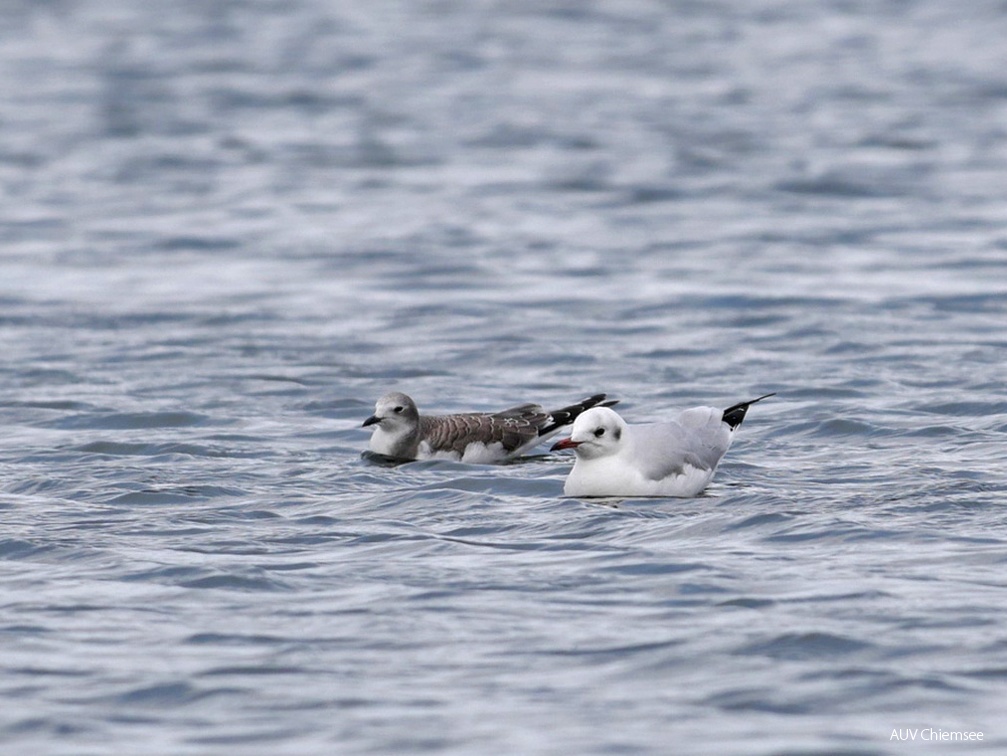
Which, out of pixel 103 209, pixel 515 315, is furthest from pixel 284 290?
pixel 103 209

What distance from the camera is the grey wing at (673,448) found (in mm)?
12859

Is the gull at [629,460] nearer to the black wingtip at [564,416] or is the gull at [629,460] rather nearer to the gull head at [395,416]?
the black wingtip at [564,416]

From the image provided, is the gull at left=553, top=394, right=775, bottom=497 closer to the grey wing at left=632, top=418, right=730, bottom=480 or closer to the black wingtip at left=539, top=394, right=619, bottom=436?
the grey wing at left=632, top=418, right=730, bottom=480

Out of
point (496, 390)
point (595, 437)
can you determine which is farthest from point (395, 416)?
point (496, 390)

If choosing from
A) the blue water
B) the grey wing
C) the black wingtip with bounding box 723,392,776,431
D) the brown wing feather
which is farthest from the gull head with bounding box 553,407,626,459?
the brown wing feather

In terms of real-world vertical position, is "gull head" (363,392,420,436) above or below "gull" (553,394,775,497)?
above

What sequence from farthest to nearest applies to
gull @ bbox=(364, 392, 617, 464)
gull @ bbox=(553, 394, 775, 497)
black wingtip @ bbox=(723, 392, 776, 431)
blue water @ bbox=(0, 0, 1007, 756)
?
gull @ bbox=(364, 392, 617, 464) → black wingtip @ bbox=(723, 392, 776, 431) → gull @ bbox=(553, 394, 775, 497) → blue water @ bbox=(0, 0, 1007, 756)

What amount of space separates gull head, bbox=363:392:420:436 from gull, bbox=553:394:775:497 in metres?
1.86

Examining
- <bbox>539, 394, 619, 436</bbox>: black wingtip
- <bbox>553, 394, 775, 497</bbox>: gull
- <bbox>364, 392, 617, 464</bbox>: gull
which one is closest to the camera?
<bbox>553, 394, 775, 497</bbox>: gull

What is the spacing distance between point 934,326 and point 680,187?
397 inches

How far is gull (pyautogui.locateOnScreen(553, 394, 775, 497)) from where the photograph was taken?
1278cm

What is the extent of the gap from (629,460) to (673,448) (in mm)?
347

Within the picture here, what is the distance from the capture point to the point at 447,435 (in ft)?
47.7

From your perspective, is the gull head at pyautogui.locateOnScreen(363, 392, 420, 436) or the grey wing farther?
the gull head at pyautogui.locateOnScreen(363, 392, 420, 436)
